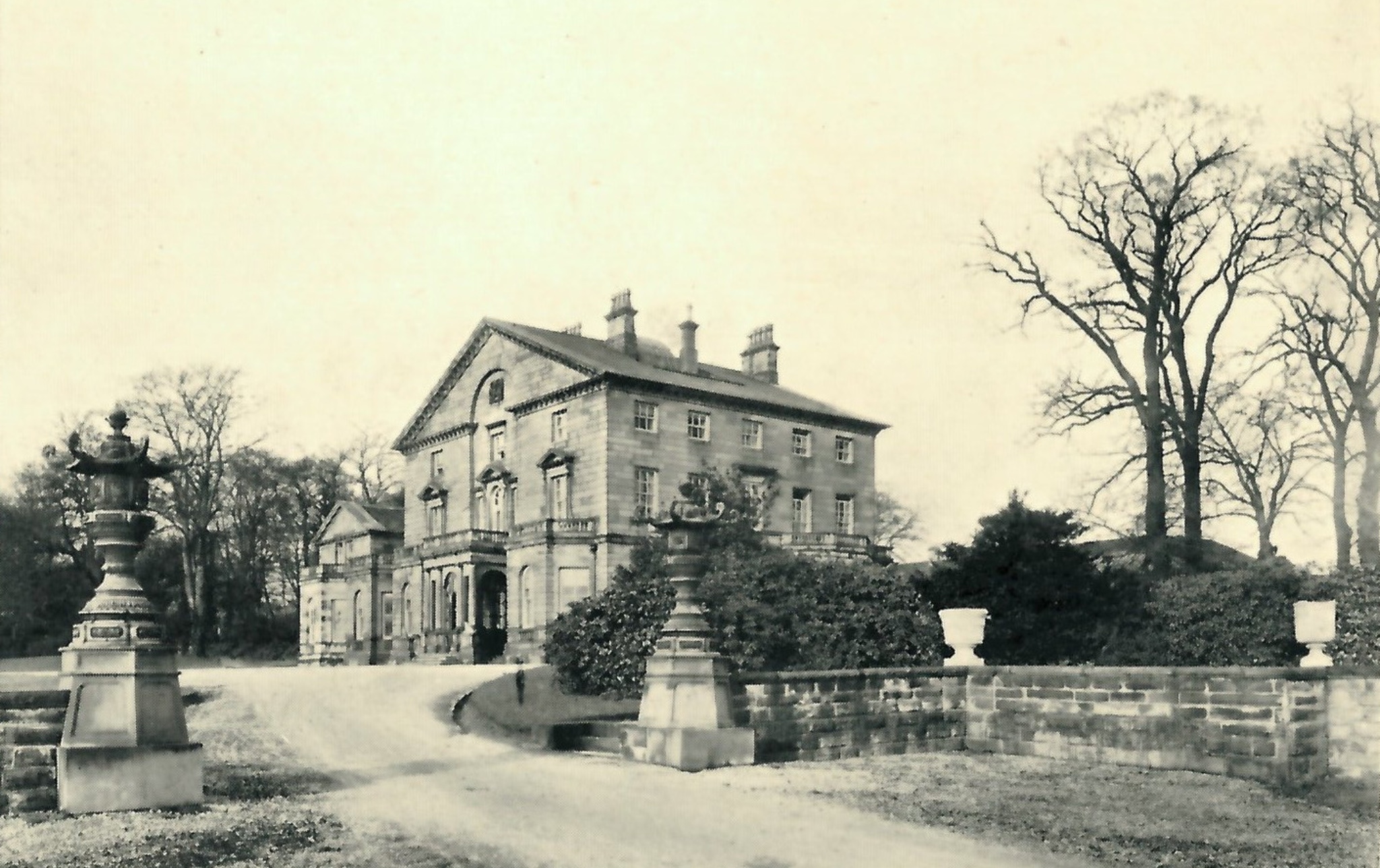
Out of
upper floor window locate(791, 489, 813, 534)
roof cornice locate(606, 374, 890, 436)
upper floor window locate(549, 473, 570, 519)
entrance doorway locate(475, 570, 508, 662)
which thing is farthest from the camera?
upper floor window locate(791, 489, 813, 534)

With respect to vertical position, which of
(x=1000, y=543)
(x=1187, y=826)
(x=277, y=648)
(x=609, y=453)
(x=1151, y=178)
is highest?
(x=1151, y=178)

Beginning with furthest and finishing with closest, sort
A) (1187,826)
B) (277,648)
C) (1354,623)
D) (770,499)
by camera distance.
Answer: (277,648) < (770,499) < (1354,623) < (1187,826)

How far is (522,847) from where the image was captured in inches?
342

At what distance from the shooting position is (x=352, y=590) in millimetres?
54094

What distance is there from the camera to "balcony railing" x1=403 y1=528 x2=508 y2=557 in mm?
45406

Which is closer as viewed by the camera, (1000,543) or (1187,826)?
(1187,826)

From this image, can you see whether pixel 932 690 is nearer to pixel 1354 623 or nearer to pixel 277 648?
pixel 1354 623

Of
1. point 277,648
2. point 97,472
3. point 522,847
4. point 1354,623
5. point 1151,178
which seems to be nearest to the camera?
point 522,847

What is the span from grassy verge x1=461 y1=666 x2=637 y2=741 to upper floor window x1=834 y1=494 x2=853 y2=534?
27.8m

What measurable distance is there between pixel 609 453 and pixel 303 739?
27.0 meters

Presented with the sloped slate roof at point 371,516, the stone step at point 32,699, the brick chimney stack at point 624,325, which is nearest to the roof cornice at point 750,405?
the brick chimney stack at point 624,325

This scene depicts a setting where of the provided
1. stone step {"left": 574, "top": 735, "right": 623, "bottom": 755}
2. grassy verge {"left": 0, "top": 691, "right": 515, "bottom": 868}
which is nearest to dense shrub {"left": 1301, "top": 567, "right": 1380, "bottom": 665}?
stone step {"left": 574, "top": 735, "right": 623, "bottom": 755}

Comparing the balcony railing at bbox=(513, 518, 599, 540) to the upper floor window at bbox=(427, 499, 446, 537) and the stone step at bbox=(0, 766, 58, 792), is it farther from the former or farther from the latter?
the stone step at bbox=(0, 766, 58, 792)

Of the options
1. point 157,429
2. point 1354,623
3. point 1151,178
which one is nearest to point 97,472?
point 1354,623
